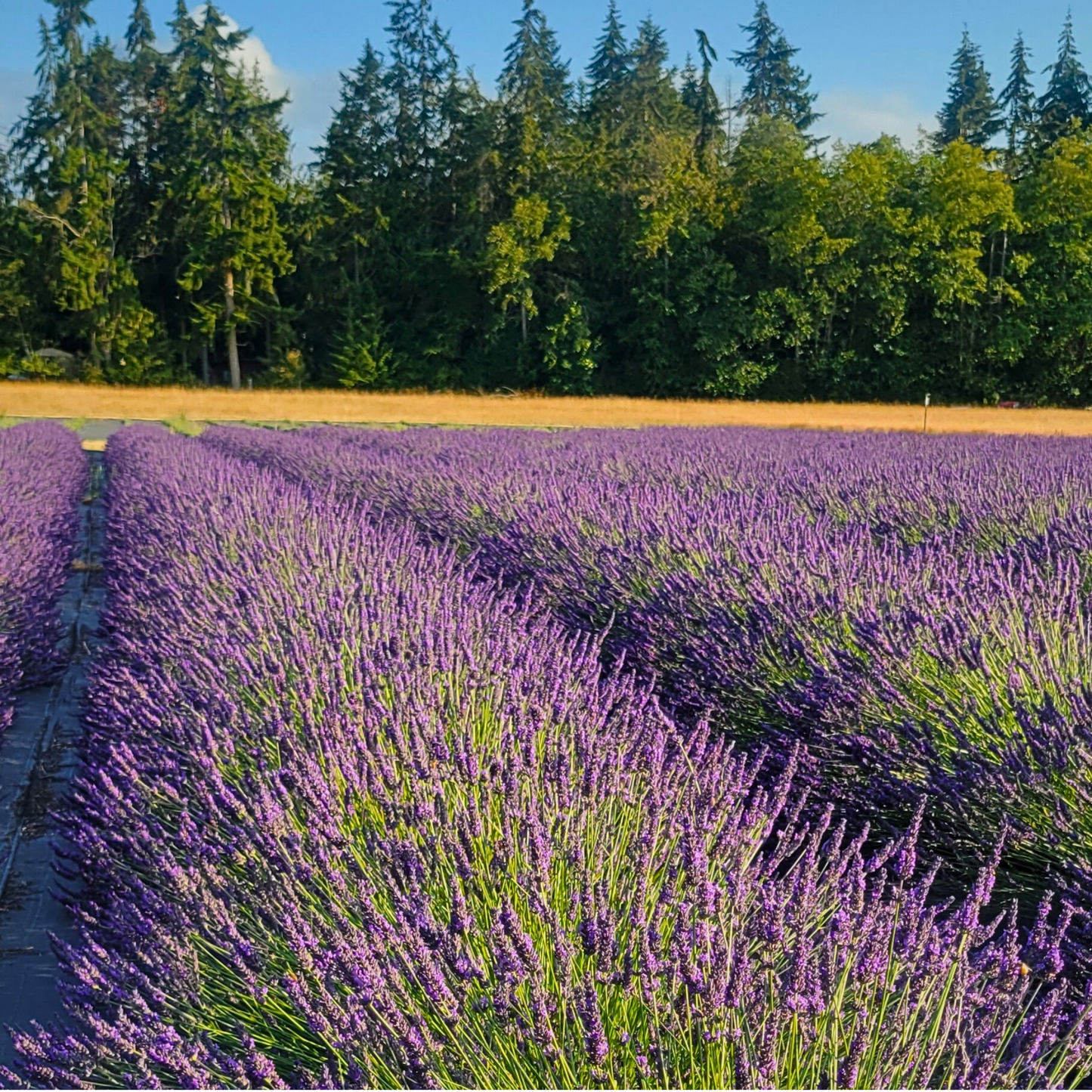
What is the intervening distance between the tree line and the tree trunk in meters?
0.10

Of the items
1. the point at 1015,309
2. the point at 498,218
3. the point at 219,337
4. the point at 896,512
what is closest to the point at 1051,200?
the point at 1015,309

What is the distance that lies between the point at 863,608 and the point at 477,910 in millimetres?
1786

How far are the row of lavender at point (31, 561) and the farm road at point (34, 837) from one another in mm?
110

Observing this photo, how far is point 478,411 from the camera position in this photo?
24.0 m

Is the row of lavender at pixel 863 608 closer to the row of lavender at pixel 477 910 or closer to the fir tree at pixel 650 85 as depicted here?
the row of lavender at pixel 477 910

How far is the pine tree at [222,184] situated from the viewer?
1283 inches

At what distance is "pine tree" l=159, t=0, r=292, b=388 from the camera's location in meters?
32.6

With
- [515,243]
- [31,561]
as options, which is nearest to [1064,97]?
[515,243]

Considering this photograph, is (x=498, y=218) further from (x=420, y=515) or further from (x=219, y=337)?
(x=420, y=515)

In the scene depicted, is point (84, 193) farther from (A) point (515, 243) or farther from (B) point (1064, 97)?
(B) point (1064, 97)

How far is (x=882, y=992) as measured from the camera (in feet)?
4.66

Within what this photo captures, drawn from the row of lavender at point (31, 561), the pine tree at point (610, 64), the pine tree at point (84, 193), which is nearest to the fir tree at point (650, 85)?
the pine tree at point (610, 64)

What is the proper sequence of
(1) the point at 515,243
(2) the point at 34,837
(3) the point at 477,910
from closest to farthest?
(3) the point at 477,910 < (2) the point at 34,837 < (1) the point at 515,243

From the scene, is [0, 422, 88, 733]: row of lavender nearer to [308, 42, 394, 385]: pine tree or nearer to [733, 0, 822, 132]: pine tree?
[308, 42, 394, 385]: pine tree
